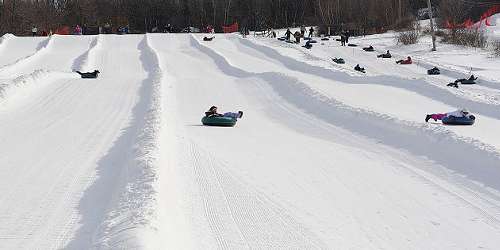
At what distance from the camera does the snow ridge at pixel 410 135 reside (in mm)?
9344

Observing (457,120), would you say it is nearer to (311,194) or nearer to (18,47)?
(311,194)

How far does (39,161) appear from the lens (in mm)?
9477

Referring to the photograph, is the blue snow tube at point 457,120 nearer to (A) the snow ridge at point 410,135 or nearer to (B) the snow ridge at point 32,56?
(A) the snow ridge at point 410,135

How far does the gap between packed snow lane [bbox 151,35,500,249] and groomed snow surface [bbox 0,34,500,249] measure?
0.03m

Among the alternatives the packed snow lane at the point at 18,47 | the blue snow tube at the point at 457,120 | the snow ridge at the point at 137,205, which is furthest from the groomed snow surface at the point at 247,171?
the packed snow lane at the point at 18,47

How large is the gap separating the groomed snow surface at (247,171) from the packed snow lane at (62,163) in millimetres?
32

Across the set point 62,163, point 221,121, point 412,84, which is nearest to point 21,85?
point 221,121

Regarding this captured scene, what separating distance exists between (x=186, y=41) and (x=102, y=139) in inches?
1516

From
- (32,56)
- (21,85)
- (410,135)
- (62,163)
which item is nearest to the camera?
(62,163)

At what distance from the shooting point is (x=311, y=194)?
800 cm

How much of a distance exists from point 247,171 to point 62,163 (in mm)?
2697

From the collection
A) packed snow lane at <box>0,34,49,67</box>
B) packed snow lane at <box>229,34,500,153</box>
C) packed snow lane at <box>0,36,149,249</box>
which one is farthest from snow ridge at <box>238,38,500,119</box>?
packed snow lane at <box>0,34,49,67</box>

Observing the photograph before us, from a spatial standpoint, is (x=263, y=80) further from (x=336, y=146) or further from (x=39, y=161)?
(x=39, y=161)

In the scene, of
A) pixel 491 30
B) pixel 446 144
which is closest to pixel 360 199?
pixel 446 144
